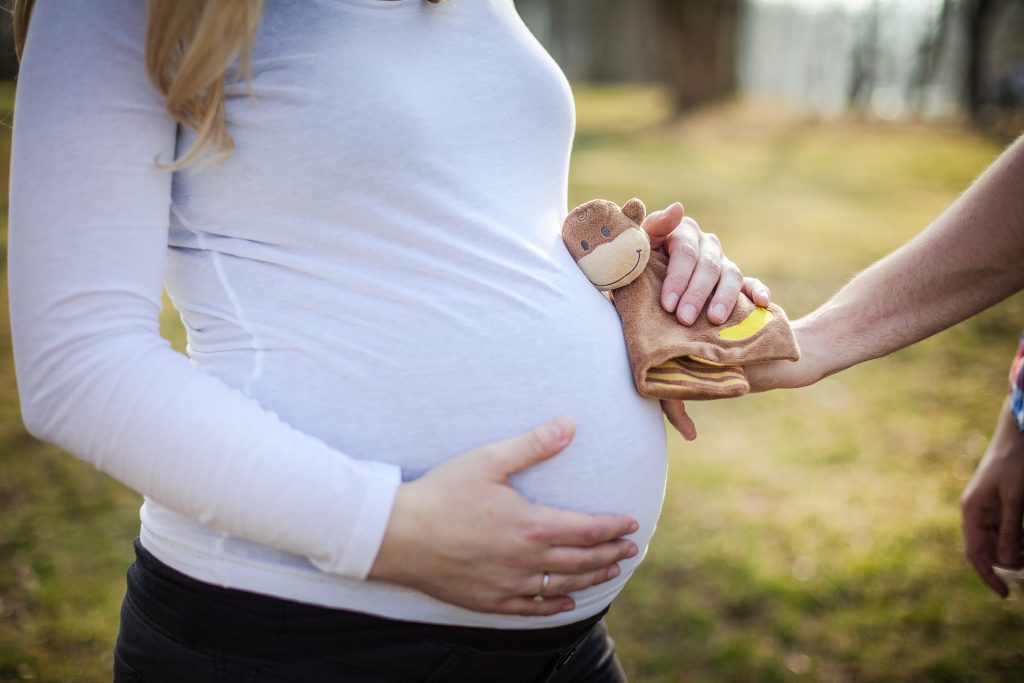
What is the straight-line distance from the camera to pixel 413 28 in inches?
41.0

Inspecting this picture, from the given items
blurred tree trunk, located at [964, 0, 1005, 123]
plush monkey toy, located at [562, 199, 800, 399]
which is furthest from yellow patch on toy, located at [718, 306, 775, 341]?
blurred tree trunk, located at [964, 0, 1005, 123]

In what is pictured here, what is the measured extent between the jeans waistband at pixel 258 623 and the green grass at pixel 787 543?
189 cm

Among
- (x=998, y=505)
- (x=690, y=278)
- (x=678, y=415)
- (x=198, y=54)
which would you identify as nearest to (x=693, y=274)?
(x=690, y=278)

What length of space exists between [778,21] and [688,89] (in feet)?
196

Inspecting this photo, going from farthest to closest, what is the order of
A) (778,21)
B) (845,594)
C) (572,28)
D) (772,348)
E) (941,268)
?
1. (778,21)
2. (572,28)
3. (845,594)
4. (941,268)
5. (772,348)

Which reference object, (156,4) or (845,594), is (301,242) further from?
(845,594)

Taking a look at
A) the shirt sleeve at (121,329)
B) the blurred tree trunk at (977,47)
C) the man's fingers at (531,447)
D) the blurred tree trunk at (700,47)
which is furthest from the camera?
the blurred tree trunk at (977,47)

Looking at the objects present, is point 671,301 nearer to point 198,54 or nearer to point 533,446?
point 533,446

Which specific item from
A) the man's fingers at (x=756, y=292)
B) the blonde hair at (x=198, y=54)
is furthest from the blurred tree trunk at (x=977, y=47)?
the blonde hair at (x=198, y=54)

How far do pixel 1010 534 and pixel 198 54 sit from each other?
1809mm

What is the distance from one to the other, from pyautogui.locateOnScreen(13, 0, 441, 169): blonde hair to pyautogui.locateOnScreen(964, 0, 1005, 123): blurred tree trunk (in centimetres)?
2262

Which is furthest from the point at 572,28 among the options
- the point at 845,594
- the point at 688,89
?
the point at 845,594

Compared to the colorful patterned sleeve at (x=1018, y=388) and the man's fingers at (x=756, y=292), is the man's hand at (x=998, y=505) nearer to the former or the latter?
the colorful patterned sleeve at (x=1018, y=388)

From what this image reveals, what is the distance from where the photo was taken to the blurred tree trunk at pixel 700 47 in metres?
17.5
